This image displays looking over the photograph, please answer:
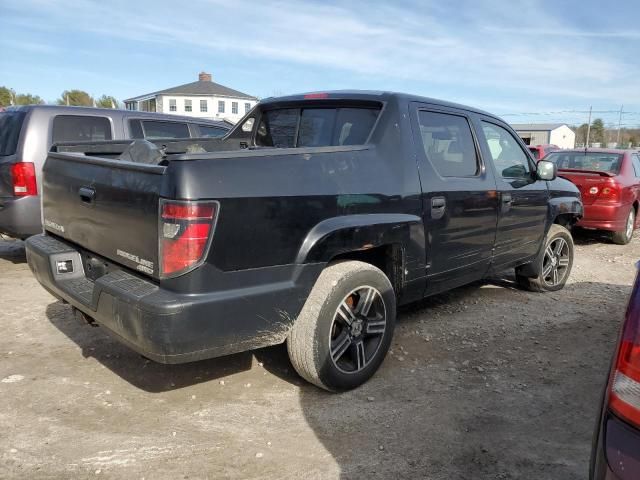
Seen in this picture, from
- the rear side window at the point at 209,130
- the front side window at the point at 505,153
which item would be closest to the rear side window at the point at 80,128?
the rear side window at the point at 209,130

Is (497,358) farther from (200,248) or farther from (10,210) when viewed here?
(10,210)

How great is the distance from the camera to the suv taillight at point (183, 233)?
2492mm

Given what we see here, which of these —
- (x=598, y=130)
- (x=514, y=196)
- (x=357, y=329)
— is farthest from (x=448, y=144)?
(x=598, y=130)

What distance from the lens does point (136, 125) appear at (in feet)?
22.6

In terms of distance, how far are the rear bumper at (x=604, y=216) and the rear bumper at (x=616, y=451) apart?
790 cm

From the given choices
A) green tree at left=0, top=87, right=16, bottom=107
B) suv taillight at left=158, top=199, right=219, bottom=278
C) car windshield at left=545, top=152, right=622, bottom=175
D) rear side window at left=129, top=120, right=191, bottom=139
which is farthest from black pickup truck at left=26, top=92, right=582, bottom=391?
green tree at left=0, top=87, right=16, bottom=107

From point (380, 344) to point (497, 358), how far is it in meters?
1.09

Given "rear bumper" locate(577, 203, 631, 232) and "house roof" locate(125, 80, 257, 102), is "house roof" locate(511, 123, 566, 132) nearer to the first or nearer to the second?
"house roof" locate(125, 80, 257, 102)

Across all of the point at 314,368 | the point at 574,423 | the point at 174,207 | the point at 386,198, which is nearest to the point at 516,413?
the point at 574,423

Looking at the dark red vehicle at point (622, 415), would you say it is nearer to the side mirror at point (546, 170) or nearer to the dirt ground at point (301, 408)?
the dirt ground at point (301, 408)

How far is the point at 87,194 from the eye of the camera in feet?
10.1

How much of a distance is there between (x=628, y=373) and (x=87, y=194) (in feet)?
9.26

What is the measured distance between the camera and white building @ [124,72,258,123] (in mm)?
47812

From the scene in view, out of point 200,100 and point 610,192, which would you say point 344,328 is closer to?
point 610,192
